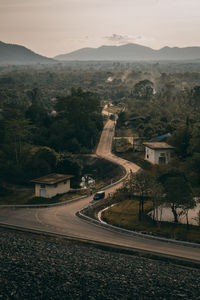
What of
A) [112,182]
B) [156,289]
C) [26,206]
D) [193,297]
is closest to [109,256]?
[156,289]

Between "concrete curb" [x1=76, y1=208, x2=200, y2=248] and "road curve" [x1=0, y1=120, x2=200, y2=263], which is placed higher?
"concrete curb" [x1=76, y1=208, x2=200, y2=248]

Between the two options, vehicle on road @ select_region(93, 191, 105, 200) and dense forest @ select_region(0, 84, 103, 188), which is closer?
vehicle on road @ select_region(93, 191, 105, 200)

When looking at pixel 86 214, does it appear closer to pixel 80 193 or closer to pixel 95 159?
pixel 80 193

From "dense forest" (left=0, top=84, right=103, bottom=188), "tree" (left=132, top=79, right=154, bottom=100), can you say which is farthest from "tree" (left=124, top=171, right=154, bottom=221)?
"tree" (left=132, top=79, right=154, bottom=100)

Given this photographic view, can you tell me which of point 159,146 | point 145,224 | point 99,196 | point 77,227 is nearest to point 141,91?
point 159,146

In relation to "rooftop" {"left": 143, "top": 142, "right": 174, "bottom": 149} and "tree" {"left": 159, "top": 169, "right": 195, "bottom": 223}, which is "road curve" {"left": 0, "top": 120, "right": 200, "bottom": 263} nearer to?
"tree" {"left": 159, "top": 169, "right": 195, "bottom": 223}

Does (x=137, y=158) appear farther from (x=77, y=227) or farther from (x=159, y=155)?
(x=77, y=227)
